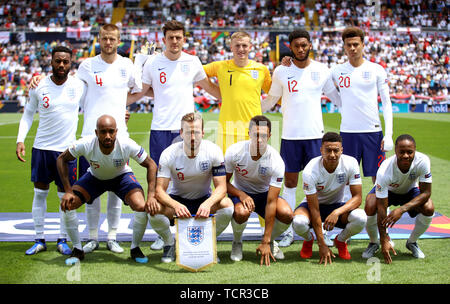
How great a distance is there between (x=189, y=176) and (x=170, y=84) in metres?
1.19

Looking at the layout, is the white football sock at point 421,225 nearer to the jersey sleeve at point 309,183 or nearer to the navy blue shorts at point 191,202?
the jersey sleeve at point 309,183

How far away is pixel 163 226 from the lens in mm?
4727

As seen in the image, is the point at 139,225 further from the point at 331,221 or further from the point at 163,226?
the point at 331,221

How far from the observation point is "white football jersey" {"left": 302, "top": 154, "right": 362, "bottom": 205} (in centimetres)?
482

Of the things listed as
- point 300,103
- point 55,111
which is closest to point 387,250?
point 300,103

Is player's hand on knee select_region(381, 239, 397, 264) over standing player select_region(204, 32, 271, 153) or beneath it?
beneath

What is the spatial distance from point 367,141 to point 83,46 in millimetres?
31221

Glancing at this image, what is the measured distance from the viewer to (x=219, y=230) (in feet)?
16.0

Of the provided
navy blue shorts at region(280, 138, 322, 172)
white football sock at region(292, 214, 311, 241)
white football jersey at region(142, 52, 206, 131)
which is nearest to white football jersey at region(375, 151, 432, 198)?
white football sock at region(292, 214, 311, 241)

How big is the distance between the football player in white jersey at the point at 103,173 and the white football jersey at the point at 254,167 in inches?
31.7

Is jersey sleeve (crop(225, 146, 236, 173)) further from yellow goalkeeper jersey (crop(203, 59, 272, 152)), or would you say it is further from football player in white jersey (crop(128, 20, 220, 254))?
football player in white jersey (crop(128, 20, 220, 254))

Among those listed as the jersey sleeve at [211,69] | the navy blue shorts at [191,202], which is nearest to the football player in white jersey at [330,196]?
the navy blue shorts at [191,202]

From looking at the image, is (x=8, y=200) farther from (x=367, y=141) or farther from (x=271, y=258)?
(x=367, y=141)

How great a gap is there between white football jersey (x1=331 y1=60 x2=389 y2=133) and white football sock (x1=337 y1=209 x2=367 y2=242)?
1.24m
